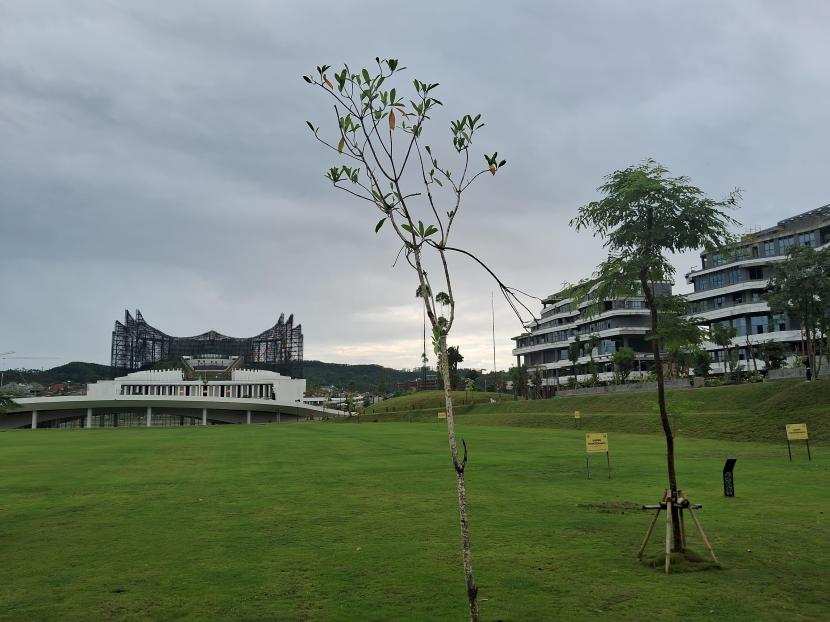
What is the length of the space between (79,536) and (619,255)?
47.8ft

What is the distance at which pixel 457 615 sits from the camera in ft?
32.1

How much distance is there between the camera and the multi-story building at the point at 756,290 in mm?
107375

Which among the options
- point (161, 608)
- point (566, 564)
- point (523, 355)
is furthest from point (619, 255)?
point (523, 355)

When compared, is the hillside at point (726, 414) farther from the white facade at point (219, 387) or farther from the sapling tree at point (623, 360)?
the white facade at point (219, 387)

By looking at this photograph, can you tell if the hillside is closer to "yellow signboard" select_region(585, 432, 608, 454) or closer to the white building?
"yellow signboard" select_region(585, 432, 608, 454)

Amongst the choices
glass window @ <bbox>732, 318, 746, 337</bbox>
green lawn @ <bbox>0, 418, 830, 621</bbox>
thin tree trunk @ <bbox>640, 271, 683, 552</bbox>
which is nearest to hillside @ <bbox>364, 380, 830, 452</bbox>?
green lawn @ <bbox>0, 418, 830, 621</bbox>

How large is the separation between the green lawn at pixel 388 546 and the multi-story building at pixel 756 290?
3553 inches

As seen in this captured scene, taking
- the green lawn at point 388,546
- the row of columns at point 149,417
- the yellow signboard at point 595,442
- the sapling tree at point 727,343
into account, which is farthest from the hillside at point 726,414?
the row of columns at point 149,417

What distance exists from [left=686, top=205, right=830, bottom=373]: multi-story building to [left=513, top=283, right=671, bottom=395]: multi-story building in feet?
62.2

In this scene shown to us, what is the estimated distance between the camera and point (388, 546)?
14469 mm

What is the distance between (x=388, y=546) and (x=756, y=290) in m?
115

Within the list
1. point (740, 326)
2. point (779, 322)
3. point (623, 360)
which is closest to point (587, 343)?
point (623, 360)

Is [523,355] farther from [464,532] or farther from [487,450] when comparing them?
[464,532]

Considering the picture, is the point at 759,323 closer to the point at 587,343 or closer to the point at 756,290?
the point at 756,290
